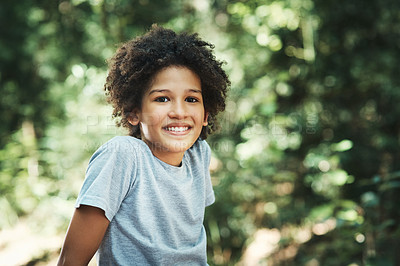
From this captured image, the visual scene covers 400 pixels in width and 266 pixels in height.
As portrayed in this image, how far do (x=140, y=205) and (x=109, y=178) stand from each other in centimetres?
14

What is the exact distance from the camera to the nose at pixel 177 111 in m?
1.23

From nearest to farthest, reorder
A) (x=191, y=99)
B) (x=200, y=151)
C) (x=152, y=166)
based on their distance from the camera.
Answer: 1. (x=152, y=166)
2. (x=191, y=99)
3. (x=200, y=151)

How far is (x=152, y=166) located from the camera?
46.8 inches

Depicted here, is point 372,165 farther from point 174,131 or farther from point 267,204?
point 174,131

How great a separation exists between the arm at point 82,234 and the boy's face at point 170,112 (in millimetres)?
320

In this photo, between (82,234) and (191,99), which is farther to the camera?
(191,99)

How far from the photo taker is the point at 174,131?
1252 millimetres

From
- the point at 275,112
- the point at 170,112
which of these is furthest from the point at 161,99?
the point at 275,112

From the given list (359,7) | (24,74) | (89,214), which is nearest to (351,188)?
(359,7)

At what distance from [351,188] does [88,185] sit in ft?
8.48

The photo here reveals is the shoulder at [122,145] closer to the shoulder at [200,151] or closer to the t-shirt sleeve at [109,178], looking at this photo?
Answer: the t-shirt sleeve at [109,178]

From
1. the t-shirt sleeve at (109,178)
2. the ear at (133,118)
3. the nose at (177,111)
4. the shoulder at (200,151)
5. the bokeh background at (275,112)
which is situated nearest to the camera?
the t-shirt sleeve at (109,178)

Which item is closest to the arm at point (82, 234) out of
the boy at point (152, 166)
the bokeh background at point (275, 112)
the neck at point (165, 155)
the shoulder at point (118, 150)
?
the boy at point (152, 166)

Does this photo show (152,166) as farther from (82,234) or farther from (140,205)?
(82,234)
